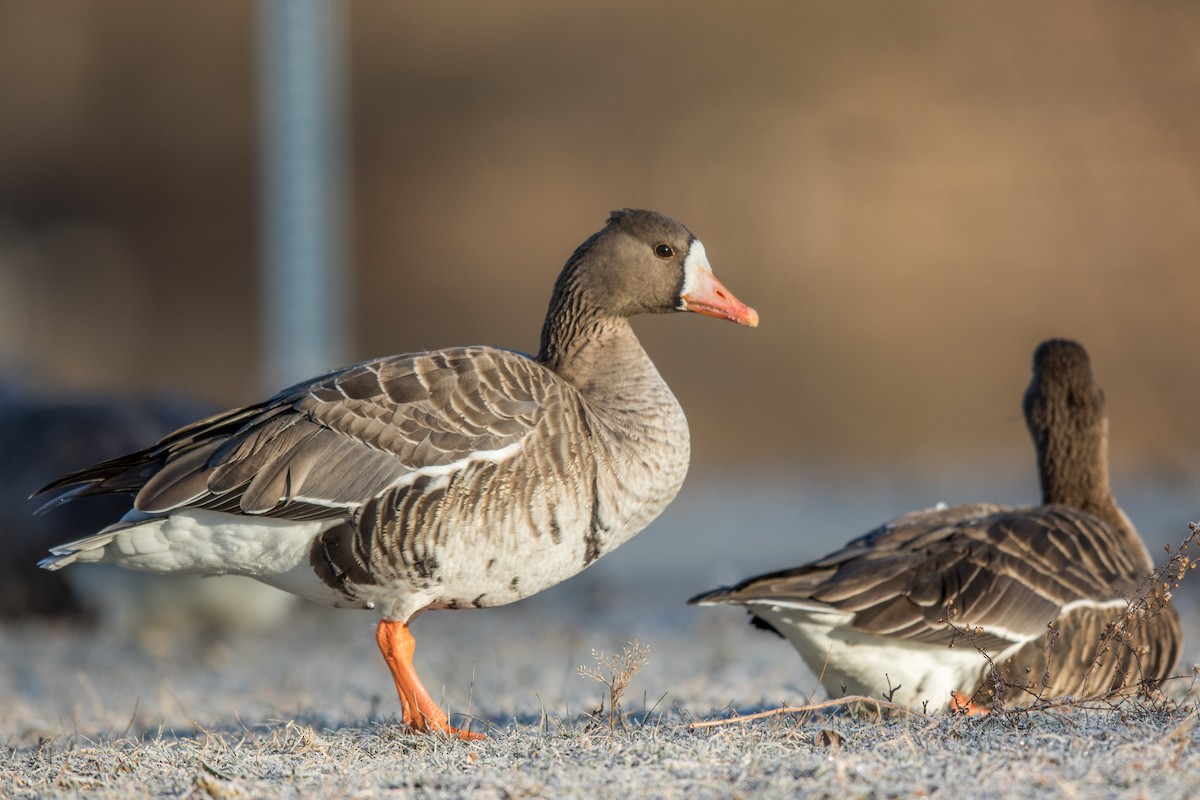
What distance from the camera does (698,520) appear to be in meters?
14.1

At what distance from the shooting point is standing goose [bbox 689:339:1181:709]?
552 centimetres

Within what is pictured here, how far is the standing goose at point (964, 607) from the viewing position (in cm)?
552

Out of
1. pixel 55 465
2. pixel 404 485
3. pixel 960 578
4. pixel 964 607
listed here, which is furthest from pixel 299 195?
pixel 964 607

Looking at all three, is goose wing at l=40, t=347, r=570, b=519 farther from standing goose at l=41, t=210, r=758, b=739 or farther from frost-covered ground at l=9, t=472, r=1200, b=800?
frost-covered ground at l=9, t=472, r=1200, b=800

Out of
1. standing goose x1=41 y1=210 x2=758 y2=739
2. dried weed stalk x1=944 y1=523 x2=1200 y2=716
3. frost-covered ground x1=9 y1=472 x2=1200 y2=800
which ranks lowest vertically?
frost-covered ground x1=9 y1=472 x2=1200 y2=800

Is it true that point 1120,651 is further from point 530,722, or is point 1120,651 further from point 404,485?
point 404,485

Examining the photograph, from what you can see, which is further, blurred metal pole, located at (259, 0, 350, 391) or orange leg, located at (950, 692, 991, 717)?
blurred metal pole, located at (259, 0, 350, 391)

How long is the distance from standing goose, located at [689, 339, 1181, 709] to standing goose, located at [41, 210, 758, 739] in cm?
62

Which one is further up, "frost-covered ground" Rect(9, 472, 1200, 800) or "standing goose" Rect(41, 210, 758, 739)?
"standing goose" Rect(41, 210, 758, 739)

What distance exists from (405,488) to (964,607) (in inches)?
88.5

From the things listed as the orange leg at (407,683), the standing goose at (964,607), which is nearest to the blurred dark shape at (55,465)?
the orange leg at (407,683)

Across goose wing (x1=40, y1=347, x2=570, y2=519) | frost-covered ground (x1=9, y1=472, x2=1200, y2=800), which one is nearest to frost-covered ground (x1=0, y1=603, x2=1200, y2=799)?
frost-covered ground (x1=9, y1=472, x2=1200, y2=800)

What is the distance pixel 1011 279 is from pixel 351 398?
2191 cm

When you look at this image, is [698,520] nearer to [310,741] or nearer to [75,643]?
[75,643]
